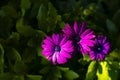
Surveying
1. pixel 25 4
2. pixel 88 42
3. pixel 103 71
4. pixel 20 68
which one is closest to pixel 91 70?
pixel 103 71

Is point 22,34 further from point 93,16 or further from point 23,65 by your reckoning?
point 93,16

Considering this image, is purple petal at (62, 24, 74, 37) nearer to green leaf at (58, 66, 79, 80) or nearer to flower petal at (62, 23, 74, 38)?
flower petal at (62, 23, 74, 38)

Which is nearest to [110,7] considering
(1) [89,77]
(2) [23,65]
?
(1) [89,77]

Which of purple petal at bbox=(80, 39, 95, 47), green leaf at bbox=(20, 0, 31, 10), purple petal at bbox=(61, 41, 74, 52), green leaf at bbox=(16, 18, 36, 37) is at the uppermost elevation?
green leaf at bbox=(20, 0, 31, 10)

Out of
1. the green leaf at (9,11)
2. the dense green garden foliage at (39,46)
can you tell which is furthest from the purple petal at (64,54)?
the green leaf at (9,11)

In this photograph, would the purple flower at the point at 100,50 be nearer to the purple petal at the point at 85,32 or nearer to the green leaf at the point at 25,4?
Result: the purple petal at the point at 85,32

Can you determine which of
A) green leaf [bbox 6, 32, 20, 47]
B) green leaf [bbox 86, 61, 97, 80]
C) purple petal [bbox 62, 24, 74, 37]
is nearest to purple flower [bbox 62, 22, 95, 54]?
purple petal [bbox 62, 24, 74, 37]
